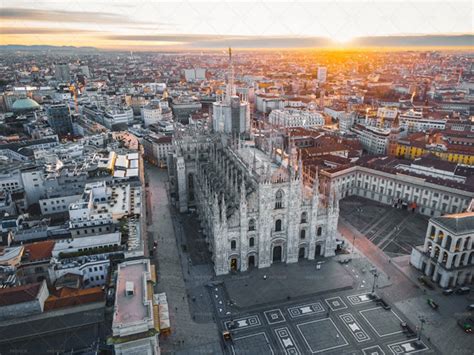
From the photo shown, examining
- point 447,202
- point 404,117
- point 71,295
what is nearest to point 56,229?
point 71,295

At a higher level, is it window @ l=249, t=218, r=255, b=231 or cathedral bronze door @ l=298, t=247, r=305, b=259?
window @ l=249, t=218, r=255, b=231

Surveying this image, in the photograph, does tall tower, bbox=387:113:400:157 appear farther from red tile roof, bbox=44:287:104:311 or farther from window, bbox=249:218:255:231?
red tile roof, bbox=44:287:104:311

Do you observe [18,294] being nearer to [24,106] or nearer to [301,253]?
[301,253]

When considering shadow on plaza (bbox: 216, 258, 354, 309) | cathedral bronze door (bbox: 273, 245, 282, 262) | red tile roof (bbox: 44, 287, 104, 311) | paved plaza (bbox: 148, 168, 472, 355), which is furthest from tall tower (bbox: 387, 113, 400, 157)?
red tile roof (bbox: 44, 287, 104, 311)

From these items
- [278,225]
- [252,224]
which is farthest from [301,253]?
[252,224]

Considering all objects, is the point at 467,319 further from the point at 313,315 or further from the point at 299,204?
the point at 299,204
